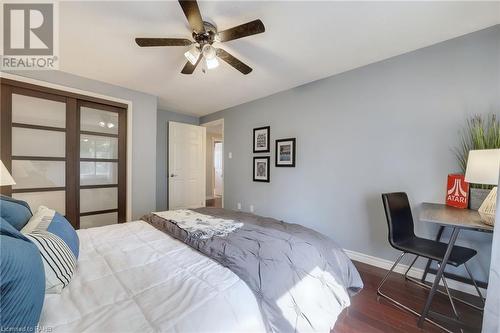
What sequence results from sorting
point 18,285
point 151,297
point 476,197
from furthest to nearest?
point 476,197 < point 151,297 < point 18,285

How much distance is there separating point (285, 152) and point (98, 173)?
283cm

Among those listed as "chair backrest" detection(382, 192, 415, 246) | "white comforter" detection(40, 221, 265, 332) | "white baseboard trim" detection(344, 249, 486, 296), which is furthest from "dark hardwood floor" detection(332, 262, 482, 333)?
"white comforter" detection(40, 221, 265, 332)

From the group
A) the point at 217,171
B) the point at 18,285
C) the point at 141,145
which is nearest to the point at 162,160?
the point at 141,145

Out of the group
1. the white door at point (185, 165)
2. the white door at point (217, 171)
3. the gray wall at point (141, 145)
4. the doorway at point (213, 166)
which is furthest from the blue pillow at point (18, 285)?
the white door at point (217, 171)

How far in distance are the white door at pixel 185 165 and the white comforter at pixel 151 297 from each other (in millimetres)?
3091

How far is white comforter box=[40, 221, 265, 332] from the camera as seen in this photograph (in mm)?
714

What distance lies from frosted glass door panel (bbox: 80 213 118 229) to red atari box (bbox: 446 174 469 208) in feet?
13.6

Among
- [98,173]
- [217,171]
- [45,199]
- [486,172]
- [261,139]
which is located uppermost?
[261,139]

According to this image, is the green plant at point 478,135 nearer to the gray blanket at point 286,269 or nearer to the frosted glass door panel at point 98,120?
the gray blanket at point 286,269

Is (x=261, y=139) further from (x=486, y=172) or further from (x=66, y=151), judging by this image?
(x=66, y=151)

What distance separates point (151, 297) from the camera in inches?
33.4

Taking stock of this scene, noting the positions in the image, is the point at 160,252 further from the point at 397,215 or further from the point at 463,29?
the point at 463,29

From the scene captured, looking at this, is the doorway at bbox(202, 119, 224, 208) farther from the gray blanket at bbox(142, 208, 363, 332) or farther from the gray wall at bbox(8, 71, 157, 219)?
the gray blanket at bbox(142, 208, 363, 332)

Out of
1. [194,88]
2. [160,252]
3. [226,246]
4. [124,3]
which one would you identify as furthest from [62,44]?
[226,246]
